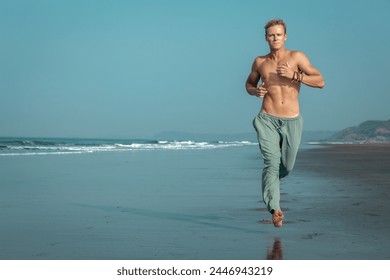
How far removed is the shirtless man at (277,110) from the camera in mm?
6504

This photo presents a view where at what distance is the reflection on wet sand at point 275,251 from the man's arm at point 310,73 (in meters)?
1.56

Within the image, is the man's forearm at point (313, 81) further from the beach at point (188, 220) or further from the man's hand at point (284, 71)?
the beach at point (188, 220)

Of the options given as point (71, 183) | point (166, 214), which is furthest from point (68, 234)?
point (71, 183)

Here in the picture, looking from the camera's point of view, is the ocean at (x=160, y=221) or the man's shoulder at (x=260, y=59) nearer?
the ocean at (x=160, y=221)

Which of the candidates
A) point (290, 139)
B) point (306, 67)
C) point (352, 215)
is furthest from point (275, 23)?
point (352, 215)

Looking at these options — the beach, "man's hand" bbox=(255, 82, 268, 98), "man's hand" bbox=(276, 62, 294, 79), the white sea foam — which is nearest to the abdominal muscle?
"man's hand" bbox=(255, 82, 268, 98)

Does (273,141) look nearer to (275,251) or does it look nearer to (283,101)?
(283,101)

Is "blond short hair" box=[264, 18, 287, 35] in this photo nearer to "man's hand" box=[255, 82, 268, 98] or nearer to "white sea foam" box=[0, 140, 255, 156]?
"man's hand" box=[255, 82, 268, 98]

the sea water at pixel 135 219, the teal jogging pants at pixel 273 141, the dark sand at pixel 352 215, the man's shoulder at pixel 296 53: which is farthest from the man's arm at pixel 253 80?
the dark sand at pixel 352 215

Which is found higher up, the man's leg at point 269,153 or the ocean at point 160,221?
the man's leg at point 269,153

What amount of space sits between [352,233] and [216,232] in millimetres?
1302

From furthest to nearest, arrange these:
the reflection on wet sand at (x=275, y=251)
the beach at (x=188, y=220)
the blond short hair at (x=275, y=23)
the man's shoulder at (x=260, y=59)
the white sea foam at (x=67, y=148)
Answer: the white sea foam at (x=67, y=148)
the man's shoulder at (x=260, y=59)
the blond short hair at (x=275, y=23)
the beach at (x=188, y=220)
the reflection on wet sand at (x=275, y=251)

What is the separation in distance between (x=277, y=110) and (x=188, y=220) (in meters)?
1.69

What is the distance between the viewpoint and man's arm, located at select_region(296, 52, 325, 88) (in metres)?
6.50
